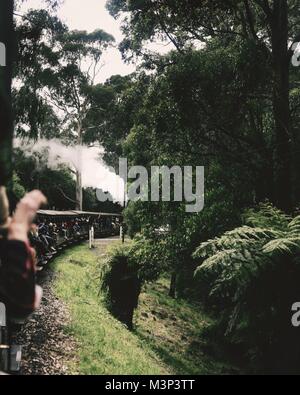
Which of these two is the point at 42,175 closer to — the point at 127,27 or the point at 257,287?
the point at 127,27

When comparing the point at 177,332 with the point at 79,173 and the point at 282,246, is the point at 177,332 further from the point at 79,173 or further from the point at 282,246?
the point at 79,173

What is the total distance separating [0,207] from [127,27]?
14756 mm

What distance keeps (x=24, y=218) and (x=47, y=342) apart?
6.97 metres

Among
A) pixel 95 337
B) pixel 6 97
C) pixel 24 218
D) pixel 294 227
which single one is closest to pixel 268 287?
pixel 294 227

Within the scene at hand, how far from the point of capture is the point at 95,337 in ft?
34.9

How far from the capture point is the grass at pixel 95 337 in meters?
9.38

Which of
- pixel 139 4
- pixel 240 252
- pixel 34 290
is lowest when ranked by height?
pixel 240 252

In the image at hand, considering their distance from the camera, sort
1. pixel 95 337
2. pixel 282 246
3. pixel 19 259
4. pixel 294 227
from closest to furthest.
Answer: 1. pixel 19 259
2. pixel 282 246
3. pixel 294 227
4. pixel 95 337

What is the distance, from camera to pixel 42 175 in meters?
37.4

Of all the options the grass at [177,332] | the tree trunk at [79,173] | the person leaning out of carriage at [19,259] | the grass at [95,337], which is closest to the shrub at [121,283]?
the grass at [95,337]

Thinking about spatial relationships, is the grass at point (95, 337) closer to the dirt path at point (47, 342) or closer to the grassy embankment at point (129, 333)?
the grassy embankment at point (129, 333)

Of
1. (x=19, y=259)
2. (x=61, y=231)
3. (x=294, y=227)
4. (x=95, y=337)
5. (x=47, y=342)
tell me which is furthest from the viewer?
(x=61, y=231)

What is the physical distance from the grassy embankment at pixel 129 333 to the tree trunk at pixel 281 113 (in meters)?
5.69
